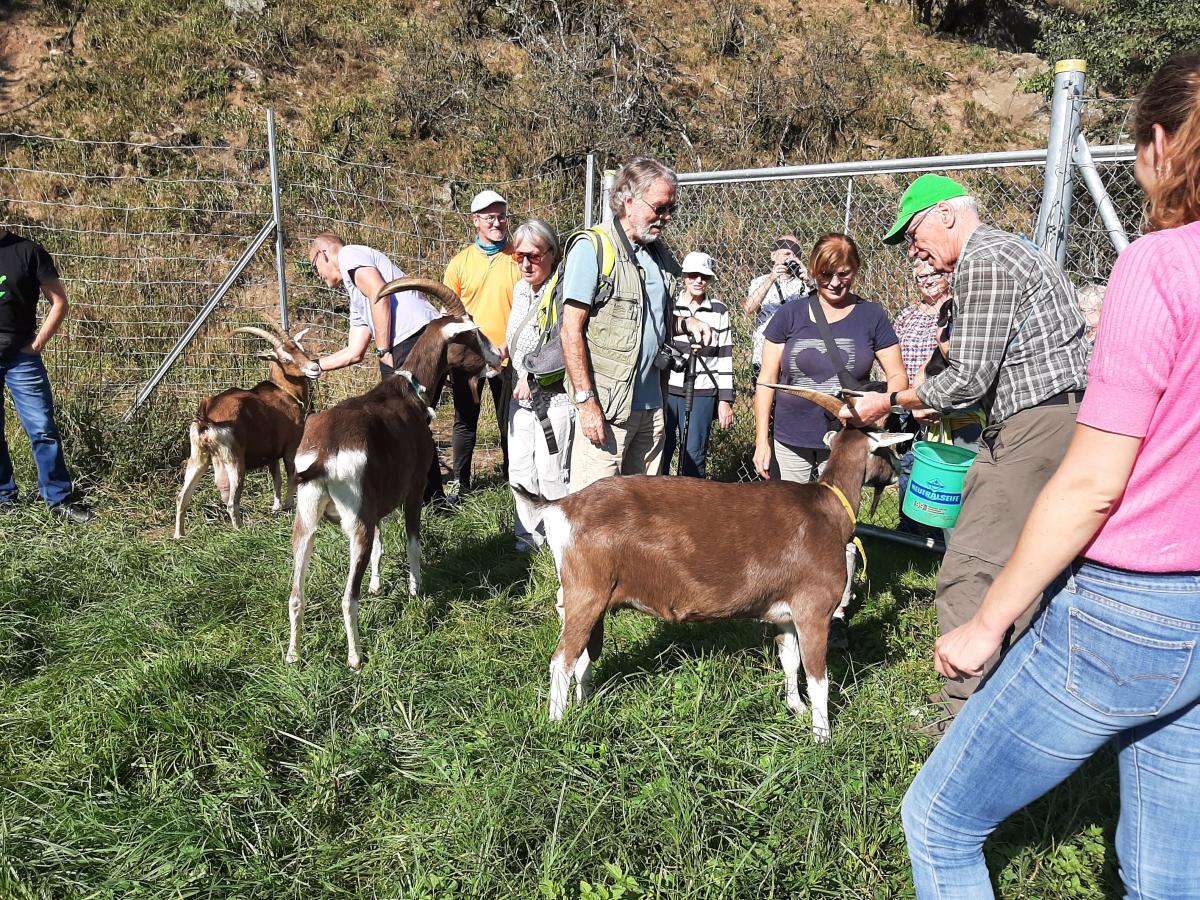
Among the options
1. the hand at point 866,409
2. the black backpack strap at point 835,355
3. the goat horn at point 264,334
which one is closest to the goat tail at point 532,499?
the hand at point 866,409

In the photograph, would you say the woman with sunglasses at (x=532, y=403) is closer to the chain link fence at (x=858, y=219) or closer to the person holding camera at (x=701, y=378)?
the person holding camera at (x=701, y=378)

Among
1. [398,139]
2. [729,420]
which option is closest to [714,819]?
[729,420]

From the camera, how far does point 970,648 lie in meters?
1.70

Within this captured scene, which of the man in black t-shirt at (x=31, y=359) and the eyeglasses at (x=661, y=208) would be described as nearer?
the eyeglasses at (x=661, y=208)

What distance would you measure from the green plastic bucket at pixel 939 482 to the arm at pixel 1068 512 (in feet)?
6.24

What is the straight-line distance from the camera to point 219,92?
1431cm

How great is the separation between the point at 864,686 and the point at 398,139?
1348cm

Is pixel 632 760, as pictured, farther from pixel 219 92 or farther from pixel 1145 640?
pixel 219 92

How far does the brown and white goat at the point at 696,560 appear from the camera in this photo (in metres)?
3.39

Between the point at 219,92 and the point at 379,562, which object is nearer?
the point at 379,562

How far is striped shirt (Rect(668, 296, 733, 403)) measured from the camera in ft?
19.0

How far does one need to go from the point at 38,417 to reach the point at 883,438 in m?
5.70

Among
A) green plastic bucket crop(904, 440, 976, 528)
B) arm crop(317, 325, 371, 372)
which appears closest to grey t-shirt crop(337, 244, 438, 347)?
arm crop(317, 325, 371, 372)

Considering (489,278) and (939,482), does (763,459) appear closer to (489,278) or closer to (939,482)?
(939,482)
